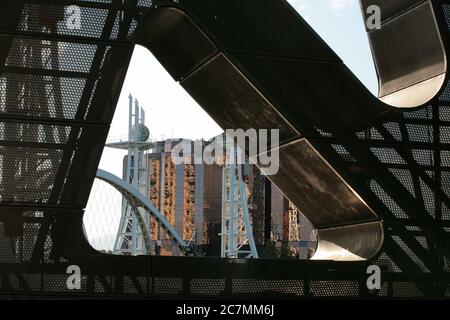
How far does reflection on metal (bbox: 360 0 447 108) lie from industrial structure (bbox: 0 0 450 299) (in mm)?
17

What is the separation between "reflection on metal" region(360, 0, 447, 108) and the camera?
36.5 ft

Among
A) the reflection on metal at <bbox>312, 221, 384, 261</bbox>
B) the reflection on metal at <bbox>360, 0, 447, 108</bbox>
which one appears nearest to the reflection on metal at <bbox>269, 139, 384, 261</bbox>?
the reflection on metal at <bbox>312, 221, 384, 261</bbox>

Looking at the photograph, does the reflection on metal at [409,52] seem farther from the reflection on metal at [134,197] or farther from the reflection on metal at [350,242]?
the reflection on metal at [134,197]

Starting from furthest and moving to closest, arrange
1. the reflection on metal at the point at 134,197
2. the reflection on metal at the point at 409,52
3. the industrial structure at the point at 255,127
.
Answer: the reflection on metal at the point at 134,197, the reflection on metal at the point at 409,52, the industrial structure at the point at 255,127

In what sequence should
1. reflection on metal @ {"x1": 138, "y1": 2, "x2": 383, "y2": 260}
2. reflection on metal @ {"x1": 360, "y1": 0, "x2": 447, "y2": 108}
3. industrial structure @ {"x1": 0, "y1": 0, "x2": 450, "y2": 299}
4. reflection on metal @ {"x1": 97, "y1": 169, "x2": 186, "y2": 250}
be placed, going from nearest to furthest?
1. industrial structure @ {"x1": 0, "y1": 0, "x2": 450, "y2": 299}
2. reflection on metal @ {"x1": 138, "y1": 2, "x2": 383, "y2": 260}
3. reflection on metal @ {"x1": 360, "y1": 0, "x2": 447, "y2": 108}
4. reflection on metal @ {"x1": 97, "y1": 169, "x2": 186, "y2": 250}

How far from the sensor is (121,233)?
183ft

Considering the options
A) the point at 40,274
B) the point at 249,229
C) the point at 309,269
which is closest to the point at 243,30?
the point at 309,269

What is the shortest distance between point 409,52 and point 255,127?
207 cm

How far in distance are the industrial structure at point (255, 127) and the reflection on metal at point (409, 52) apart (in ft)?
0.06

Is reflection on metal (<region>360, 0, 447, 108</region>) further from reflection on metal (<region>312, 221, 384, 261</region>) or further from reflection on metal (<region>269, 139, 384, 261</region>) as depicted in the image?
reflection on metal (<region>312, 221, 384, 261</region>)

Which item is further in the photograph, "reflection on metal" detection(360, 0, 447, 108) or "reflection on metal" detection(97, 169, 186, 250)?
"reflection on metal" detection(97, 169, 186, 250)

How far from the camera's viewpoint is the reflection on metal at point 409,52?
11125 mm

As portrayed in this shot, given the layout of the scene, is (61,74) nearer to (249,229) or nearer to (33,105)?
(33,105)

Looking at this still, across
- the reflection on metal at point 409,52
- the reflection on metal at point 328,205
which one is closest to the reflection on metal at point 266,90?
the reflection on metal at point 328,205
